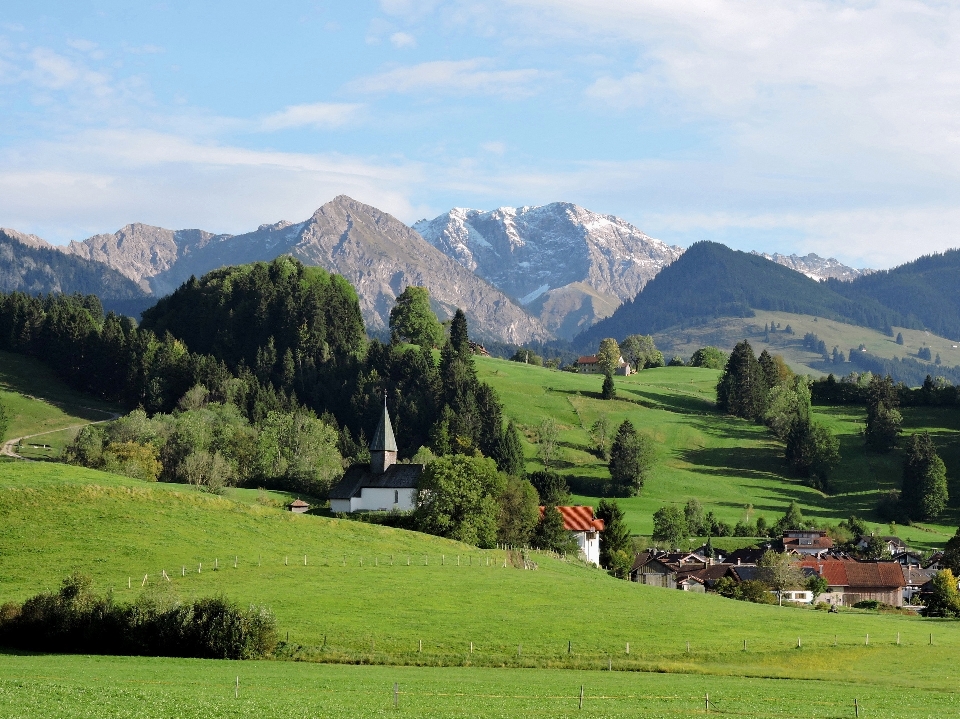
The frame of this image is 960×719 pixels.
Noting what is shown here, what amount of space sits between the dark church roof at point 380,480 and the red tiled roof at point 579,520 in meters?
17.5

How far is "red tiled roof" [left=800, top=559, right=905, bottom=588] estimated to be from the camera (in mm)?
125938

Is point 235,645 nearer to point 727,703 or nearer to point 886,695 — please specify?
point 727,703

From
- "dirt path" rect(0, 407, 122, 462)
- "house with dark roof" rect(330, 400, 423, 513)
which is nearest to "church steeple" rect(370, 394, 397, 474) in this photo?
"house with dark roof" rect(330, 400, 423, 513)

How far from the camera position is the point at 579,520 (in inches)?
5108

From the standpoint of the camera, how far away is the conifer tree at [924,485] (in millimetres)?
161750

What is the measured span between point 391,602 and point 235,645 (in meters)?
14.7

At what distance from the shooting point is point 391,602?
68.4 m

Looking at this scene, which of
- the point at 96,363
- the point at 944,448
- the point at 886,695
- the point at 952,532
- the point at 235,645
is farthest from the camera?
the point at 96,363

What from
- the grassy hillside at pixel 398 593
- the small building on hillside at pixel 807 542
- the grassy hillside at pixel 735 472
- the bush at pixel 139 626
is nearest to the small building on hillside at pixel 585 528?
→ the grassy hillside at pixel 735 472

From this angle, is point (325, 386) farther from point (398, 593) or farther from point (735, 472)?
point (398, 593)

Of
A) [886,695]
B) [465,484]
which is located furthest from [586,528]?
[886,695]

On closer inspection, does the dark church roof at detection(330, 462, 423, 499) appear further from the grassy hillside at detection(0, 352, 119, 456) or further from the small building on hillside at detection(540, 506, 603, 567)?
the grassy hillside at detection(0, 352, 119, 456)

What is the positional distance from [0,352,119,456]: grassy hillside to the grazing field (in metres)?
107

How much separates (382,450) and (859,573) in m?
55.1
